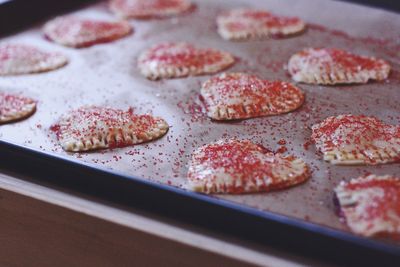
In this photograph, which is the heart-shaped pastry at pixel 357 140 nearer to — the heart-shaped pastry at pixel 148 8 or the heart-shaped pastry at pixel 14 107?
the heart-shaped pastry at pixel 14 107

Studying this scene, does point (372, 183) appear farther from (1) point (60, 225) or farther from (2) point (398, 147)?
(1) point (60, 225)

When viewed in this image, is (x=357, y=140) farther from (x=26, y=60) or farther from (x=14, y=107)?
(x=26, y=60)

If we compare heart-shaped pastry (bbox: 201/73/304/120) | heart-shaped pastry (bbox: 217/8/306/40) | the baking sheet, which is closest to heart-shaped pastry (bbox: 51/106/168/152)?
the baking sheet

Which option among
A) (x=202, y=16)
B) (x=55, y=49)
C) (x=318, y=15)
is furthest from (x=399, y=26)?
(x=55, y=49)

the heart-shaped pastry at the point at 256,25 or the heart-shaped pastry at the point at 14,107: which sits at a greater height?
the heart-shaped pastry at the point at 256,25

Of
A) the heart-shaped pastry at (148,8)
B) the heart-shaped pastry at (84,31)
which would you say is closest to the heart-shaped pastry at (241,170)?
the heart-shaped pastry at (84,31)

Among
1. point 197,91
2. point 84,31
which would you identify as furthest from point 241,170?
point 84,31
